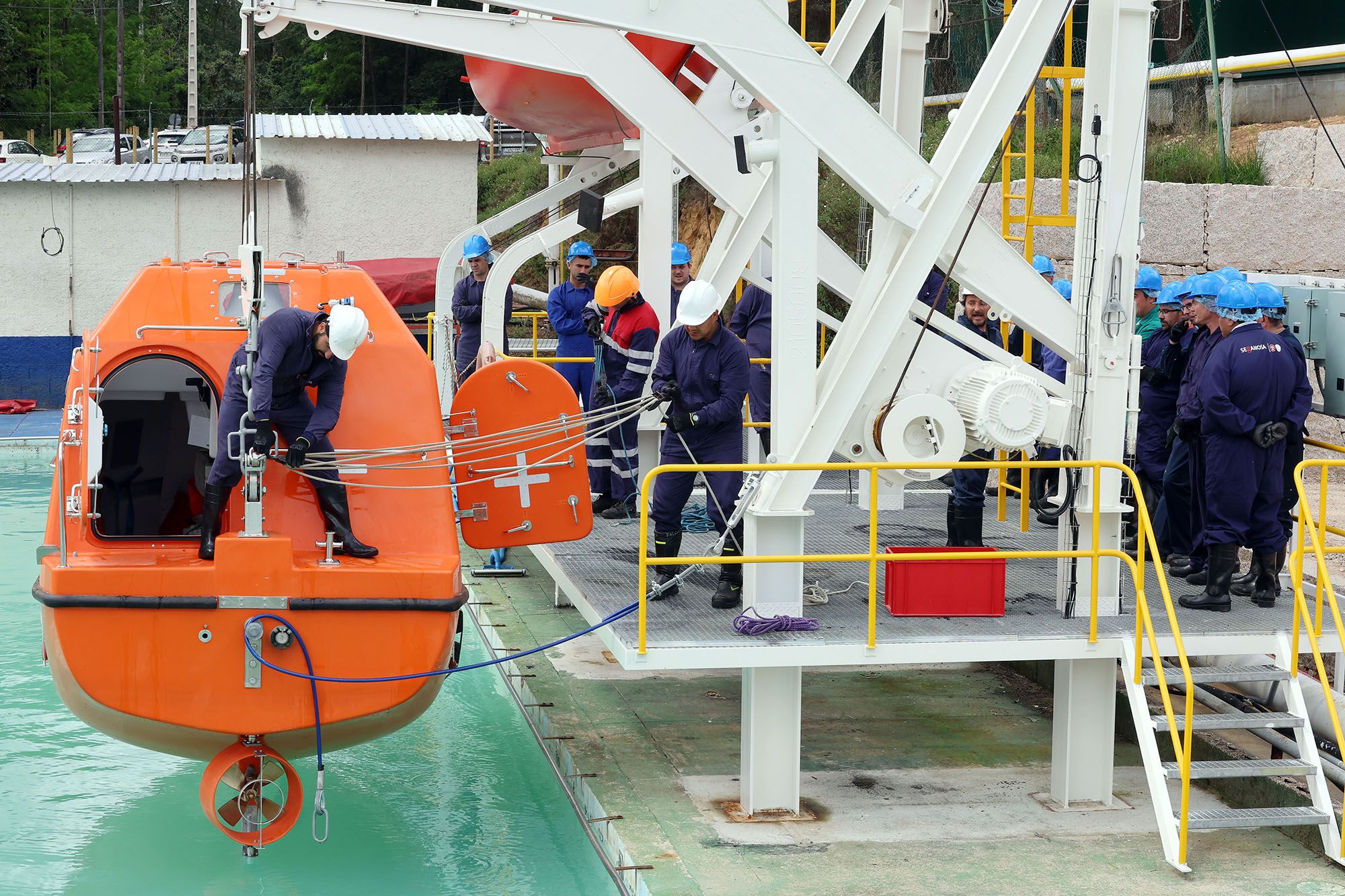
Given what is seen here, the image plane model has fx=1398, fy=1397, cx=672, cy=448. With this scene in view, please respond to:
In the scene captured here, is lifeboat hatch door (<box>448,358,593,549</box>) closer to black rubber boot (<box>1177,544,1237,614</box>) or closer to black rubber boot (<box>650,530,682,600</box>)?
black rubber boot (<box>650,530,682,600</box>)

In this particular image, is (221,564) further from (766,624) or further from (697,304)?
(697,304)

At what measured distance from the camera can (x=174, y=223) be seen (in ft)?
68.0

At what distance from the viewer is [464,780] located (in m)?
7.83

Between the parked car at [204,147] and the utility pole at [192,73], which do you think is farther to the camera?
the utility pole at [192,73]

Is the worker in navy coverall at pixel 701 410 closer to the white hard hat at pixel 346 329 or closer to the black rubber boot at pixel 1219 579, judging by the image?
the white hard hat at pixel 346 329

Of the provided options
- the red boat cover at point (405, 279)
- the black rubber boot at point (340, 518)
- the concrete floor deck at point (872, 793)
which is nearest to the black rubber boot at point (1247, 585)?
the concrete floor deck at point (872, 793)

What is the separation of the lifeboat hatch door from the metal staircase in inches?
113

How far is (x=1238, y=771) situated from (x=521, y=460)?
3.68 m

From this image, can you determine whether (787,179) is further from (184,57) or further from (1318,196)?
(184,57)

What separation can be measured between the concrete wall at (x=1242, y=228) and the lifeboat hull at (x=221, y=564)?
832 cm

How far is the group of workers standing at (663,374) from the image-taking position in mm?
7262

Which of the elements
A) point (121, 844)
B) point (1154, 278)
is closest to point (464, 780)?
point (121, 844)

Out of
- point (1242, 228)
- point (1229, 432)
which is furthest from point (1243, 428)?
point (1242, 228)

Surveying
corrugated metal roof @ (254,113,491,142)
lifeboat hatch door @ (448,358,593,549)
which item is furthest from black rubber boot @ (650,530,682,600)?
corrugated metal roof @ (254,113,491,142)
